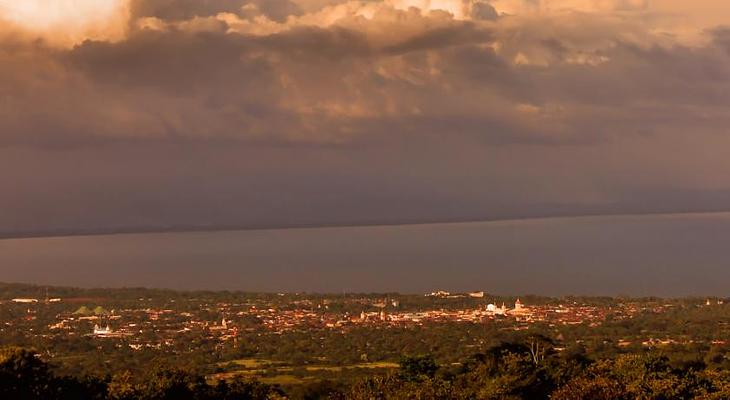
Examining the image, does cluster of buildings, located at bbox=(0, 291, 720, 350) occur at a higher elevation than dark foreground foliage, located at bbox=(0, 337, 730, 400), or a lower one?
lower

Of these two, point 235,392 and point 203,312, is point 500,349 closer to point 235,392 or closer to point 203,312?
point 235,392

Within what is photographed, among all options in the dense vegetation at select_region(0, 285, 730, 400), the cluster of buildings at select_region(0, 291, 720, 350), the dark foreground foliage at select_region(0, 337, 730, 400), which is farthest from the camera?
the cluster of buildings at select_region(0, 291, 720, 350)

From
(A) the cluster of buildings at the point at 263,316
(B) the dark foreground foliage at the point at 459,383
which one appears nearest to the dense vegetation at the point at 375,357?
(B) the dark foreground foliage at the point at 459,383

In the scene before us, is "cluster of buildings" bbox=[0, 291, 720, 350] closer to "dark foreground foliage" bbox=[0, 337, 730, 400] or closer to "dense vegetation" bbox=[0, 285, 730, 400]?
"dense vegetation" bbox=[0, 285, 730, 400]

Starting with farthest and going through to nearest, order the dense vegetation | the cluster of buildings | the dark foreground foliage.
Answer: the cluster of buildings, the dense vegetation, the dark foreground foliage

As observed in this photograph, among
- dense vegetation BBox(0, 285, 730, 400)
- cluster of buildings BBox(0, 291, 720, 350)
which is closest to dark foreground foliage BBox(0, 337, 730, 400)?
dense vegetation BBox(0, 285, 730, 400)

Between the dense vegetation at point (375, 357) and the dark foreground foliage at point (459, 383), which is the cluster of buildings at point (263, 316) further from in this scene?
the dark foreground foliage at point (459, 383)

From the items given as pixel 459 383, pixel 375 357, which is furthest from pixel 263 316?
pixel 459 383

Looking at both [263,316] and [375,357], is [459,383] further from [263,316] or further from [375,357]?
[263,316]

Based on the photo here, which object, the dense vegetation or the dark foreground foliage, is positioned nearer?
the dark foreground foliage
